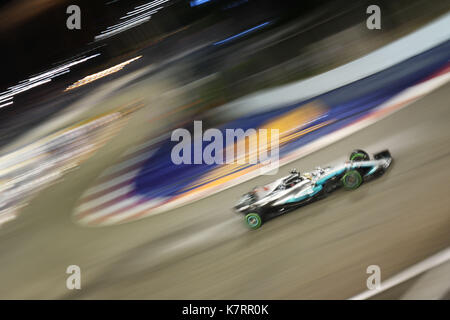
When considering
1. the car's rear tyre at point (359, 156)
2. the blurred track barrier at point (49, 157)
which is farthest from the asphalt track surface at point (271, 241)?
the blurred track barrier at point (49, 157)

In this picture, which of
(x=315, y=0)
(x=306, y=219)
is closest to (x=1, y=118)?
(x=306, y=219)

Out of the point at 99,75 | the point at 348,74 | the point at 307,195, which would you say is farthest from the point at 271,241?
the point at 99,75

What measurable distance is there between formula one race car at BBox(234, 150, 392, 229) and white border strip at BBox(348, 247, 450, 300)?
0.62 m

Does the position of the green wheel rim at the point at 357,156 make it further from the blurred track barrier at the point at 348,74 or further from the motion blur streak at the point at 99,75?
the motion blur streak at the point at 99,75

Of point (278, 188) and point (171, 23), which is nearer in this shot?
point (278, 188)

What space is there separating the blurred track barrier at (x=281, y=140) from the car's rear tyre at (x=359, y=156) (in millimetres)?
248

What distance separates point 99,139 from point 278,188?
5.68 feet

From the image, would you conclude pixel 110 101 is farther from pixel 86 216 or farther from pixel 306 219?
pixel 306 219

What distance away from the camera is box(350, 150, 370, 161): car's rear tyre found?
2.52 metres

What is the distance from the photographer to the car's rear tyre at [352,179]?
244 centimetres

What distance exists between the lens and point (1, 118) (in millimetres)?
3252

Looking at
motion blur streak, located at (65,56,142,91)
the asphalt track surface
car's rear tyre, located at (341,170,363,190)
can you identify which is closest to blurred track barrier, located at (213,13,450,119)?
the asphalt track surface

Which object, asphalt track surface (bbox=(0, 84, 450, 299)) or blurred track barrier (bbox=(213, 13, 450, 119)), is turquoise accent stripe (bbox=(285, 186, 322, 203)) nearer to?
asphalt track surface (bbox=(0, 84, 450, 299))

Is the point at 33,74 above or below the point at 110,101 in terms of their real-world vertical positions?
above
